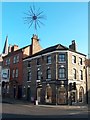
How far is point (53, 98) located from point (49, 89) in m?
1.95

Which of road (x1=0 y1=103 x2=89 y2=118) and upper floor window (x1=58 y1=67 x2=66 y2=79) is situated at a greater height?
upper floor window (x1=58 y1=67 x2=66 y2=79)

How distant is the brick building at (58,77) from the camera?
35.8 m

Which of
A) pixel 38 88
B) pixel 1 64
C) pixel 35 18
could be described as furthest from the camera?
pixel 1 64

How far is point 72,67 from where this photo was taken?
123ft

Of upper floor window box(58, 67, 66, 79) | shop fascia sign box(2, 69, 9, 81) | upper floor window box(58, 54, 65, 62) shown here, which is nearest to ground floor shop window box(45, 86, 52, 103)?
upper floor window box(58, 67, 66, 79)

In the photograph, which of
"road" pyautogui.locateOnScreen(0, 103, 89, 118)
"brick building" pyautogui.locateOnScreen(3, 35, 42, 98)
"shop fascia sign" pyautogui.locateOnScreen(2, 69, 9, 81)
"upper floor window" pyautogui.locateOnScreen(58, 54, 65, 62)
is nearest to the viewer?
"road" pyautogui.locateOnScreen(0, 103, 89, 118)

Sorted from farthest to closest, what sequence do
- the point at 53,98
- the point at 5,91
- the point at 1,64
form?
the point at 1,64 → the point at 5,91 → the point at 53,98

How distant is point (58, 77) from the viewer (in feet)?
119

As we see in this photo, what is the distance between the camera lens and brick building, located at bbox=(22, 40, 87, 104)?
35.8 meters

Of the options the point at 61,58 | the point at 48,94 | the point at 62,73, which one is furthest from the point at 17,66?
the point at 62,73

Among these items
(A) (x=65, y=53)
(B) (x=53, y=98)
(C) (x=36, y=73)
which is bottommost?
(B) (x=53, y=98)

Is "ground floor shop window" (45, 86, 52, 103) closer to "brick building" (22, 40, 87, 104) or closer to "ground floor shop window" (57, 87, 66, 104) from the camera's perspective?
"brick building" (22, 40, 87, 104)

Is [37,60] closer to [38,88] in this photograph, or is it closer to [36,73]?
[36,73]

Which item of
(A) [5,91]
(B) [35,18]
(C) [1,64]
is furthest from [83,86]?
(B) [35,18]
